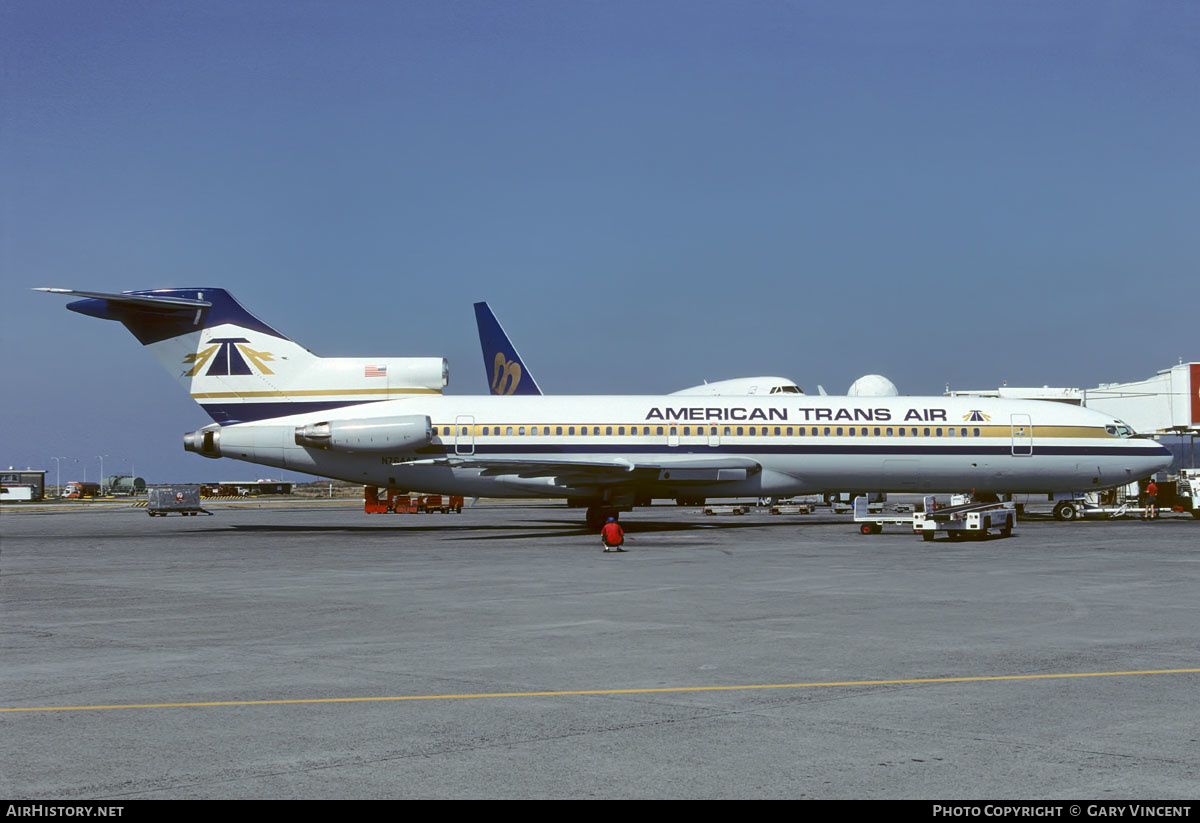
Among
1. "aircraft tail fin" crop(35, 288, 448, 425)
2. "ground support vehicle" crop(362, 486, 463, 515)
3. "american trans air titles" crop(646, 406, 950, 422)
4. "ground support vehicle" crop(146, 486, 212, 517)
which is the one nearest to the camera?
"american trans air titles" crop(646, 406, 950, 422)

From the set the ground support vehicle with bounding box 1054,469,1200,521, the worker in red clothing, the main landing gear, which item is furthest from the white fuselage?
the worker in red clothing

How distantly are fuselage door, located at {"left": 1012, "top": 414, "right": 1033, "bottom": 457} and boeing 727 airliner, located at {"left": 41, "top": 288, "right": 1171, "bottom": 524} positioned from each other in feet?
0.22

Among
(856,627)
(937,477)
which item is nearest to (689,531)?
(937,477)

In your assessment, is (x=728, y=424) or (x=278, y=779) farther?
(x=728, y=424)

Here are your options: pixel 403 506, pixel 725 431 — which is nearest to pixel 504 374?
pixel 403 506

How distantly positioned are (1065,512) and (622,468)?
1883 cm

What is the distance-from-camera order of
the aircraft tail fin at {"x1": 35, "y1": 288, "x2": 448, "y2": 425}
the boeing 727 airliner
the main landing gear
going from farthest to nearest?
the aircraft tail fin at {"x1": 35, "y1": 288, "x2": 448, "y2": 425} → the boeing 727 airliner → the main landing gear

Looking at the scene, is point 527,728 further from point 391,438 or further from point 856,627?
point 391,438

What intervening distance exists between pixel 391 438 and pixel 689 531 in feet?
35.4

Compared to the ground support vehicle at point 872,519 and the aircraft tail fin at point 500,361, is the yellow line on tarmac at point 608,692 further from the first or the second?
the aircraft tail fin at point 500,361

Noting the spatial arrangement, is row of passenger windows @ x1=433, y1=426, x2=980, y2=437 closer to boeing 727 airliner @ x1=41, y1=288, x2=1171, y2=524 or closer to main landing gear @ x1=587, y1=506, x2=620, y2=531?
boeing 727 airliner @ x1=41, y1=288, x2=1171, y2=524

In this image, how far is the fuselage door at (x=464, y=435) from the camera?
3822 cm

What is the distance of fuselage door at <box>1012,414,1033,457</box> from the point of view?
3850cm

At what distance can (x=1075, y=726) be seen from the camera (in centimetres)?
822
